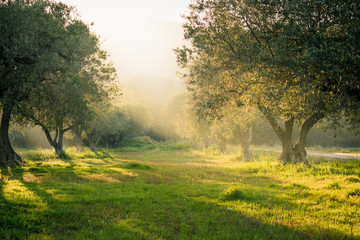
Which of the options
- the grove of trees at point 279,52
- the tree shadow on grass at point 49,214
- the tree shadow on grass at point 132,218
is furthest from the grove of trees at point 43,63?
the grove of trees at point 279,52

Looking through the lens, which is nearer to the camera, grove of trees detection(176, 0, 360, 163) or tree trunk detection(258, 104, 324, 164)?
grove of trees detection(176, 0, 360, 163)

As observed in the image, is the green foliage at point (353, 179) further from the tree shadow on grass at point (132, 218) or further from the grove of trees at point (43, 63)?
the grove of trees at point (43, 63)

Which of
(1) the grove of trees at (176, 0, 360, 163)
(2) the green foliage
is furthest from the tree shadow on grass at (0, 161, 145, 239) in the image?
(2) the green foliage

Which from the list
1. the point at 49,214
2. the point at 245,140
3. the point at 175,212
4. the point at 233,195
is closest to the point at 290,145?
the point at 245,140

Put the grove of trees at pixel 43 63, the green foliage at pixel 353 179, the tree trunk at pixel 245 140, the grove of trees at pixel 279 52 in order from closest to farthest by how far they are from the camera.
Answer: the grove of trees at pixel 279 52 → the green foliage at pixel 353 179 → the grove of trees at pixel 43 63 → the tree trunk at pixel 245 140

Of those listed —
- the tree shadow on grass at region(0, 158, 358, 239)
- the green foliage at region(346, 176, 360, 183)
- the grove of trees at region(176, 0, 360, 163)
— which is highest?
the grove of trees at region(176, 0, 360, 163)

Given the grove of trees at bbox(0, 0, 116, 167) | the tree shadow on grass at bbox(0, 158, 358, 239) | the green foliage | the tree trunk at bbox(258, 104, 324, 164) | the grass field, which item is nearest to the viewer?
the tree shadow on grass at bbox(0, 158, 358, 239)

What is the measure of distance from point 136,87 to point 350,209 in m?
146

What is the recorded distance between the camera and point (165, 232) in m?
6.84

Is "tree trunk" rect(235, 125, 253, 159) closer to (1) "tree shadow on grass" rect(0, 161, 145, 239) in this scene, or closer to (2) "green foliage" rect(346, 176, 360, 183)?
(2) "green foliage" rect(346, 176, 360, 183)

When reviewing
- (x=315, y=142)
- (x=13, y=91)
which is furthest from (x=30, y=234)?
(x=315, y=142)

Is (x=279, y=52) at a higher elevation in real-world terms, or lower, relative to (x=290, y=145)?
higher

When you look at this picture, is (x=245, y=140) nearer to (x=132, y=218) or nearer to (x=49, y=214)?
(x=132, y=218)

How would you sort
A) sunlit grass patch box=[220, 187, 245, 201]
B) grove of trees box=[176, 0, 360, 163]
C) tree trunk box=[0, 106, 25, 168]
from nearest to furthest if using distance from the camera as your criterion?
grove of trees box=[176, 0, 360, 163], sunlit grass patch box=[220, 187, 245, 201], tree trunk box=[0, 106, 25, 168]
